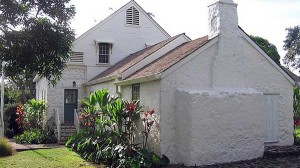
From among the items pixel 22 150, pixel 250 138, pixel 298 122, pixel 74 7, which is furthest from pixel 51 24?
pixel 298 122

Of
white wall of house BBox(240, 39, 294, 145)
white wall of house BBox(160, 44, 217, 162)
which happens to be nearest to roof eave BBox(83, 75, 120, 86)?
white wall of house BBox(160, 44, 217, 162)

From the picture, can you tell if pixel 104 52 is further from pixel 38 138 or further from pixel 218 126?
pixel 218 126

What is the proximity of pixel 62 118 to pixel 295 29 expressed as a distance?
45123 mm

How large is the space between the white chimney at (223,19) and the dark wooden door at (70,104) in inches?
463

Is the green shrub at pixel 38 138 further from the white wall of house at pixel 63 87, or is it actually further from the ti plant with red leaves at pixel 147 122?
the ti plant with red leaves at pixel 147 122

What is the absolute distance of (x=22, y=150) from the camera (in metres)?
15.9

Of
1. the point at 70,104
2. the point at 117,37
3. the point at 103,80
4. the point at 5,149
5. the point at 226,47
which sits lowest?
the point at 5,149

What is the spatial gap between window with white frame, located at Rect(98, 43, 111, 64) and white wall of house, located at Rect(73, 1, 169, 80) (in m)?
0.28

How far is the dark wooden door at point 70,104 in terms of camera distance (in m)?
21.2

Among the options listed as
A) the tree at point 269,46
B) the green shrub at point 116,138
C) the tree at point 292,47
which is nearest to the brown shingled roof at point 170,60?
the green shrub at point 116,138

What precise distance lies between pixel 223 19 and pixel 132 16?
11971 millimetres

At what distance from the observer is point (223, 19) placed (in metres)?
11.9

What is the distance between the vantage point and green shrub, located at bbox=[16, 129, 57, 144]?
18.5 metres

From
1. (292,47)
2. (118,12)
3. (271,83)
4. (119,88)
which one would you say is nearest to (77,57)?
(118,12)
